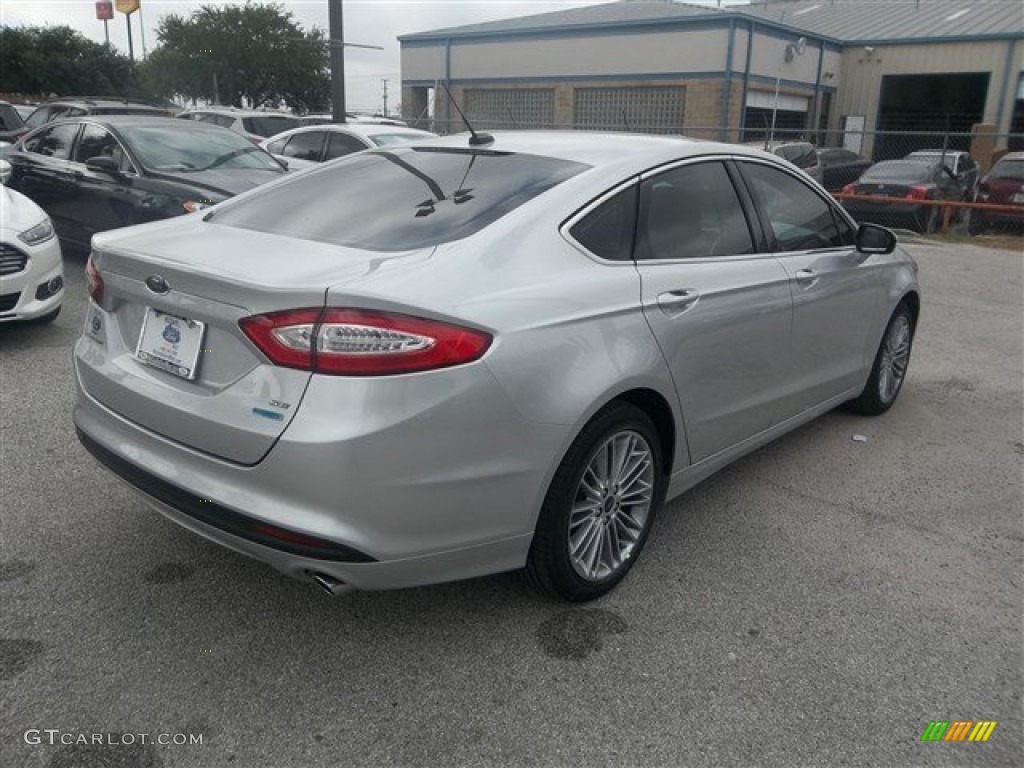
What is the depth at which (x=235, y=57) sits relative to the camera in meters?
44.7

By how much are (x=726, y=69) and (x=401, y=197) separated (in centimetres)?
2712

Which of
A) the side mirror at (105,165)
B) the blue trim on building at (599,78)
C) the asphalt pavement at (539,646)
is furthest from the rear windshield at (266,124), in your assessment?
the blue trim on building at (599,78)

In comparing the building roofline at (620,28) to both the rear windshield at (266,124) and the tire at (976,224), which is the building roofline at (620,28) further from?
the rear windshield at (266,124)

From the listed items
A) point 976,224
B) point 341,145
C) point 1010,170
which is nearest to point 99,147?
point 341,145

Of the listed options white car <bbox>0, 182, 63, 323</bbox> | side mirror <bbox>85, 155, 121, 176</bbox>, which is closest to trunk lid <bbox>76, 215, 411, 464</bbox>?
white car <bbox>0, 182, 63, 323</bbox>

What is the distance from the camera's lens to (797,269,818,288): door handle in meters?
4.04

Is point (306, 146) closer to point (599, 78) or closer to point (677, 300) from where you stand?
point (677, 300)

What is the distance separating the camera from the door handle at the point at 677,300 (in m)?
3.19

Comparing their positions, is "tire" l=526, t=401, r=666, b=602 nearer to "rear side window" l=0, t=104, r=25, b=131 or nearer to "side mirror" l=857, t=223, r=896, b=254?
"side mirror" l=857, t=223, r=896, b=254

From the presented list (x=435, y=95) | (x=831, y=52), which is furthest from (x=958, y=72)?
(x=435, y=95)

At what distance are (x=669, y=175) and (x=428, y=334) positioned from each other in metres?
1.53

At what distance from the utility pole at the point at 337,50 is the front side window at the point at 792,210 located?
33.6ft

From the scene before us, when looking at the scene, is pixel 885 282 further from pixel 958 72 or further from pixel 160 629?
pixel 958 72

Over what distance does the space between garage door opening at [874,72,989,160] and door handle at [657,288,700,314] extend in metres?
34.3
